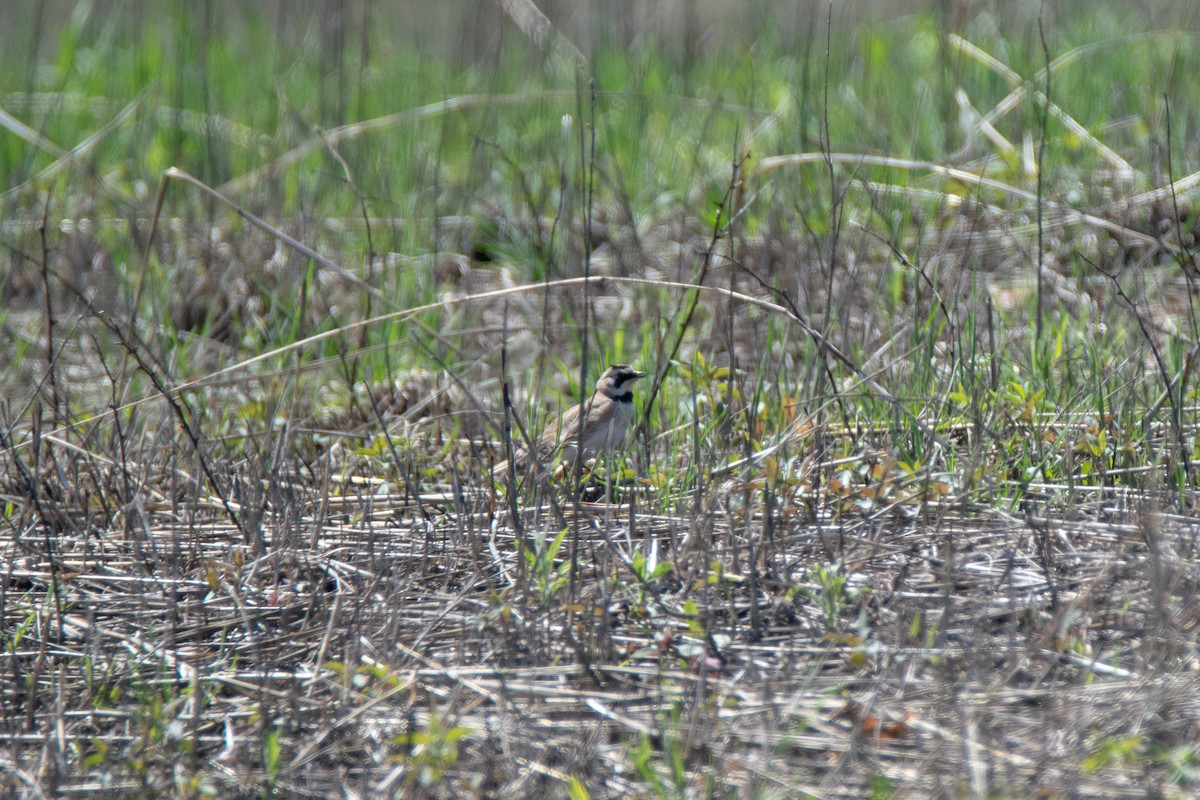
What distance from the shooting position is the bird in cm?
484

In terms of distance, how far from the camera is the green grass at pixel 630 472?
285 centimetres

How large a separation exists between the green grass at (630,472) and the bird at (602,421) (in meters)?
0.14

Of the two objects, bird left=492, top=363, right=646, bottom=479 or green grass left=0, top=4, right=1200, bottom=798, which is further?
bird left=492, top=363, right=646, bottom=479

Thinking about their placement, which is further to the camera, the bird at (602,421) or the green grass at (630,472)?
the bird at (602,421)

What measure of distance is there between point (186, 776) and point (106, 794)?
0.20 metres

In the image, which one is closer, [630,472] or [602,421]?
[630,472]

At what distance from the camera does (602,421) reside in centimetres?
512

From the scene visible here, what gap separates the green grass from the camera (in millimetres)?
2848

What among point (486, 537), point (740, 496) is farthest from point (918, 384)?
point (486, 537)

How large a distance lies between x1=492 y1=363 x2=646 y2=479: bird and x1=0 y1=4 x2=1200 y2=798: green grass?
0.14 metres

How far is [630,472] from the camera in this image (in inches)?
173

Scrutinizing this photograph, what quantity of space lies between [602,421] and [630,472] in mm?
753

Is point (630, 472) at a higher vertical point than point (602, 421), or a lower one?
A: lower

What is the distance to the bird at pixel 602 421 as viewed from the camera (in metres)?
4.84
